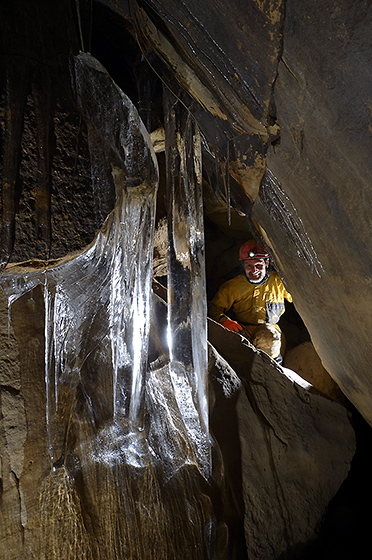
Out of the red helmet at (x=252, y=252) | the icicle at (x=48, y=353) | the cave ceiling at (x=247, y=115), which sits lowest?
the icicle at (x=48, y=353)

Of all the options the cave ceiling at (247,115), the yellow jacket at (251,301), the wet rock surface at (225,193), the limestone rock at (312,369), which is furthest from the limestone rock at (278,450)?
the yellow jacket at (251,301)

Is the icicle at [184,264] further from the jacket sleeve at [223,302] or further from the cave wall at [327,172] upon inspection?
the jacket sleeve at [223,302]

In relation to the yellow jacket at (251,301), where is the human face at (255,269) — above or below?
above

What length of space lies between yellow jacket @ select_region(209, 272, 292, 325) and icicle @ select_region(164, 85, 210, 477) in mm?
2367

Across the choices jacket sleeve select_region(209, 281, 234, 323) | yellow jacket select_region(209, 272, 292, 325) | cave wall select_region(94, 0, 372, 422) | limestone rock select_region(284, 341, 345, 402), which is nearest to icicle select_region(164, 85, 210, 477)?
cave wall select_region(94, 0, 372, 422)

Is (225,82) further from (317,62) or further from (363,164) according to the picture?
(363,164)

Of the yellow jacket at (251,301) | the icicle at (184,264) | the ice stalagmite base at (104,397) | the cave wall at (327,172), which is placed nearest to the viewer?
the cave wall at (327,172)

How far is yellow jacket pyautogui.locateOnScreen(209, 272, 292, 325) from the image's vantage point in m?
4.60

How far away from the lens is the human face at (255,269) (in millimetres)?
4477

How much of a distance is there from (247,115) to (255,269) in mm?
3099

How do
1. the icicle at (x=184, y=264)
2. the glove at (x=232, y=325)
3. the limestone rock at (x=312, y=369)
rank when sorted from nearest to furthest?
the icicle at (x=184, y=264) < the limestone rock at (x=312, y=369) < the glove at (x=232, y=325)

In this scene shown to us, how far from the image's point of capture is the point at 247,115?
4.92ft

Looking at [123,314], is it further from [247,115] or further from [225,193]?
[247,115]

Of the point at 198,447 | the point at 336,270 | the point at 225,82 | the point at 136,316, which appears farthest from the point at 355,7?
the point at 198,447
